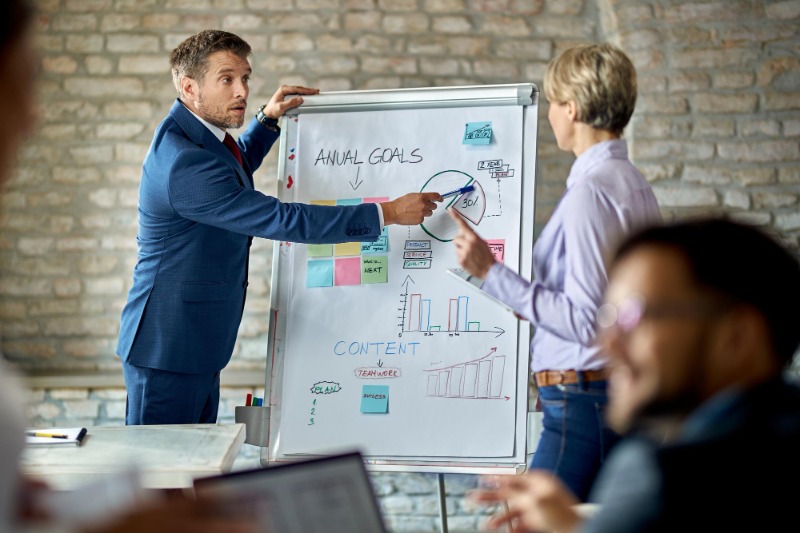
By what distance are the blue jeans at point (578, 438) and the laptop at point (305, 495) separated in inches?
25.6

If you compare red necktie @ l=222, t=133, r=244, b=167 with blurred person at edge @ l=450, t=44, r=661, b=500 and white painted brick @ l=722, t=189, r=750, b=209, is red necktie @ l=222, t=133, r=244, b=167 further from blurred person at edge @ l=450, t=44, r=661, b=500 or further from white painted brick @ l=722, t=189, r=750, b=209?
white painted brick @ l=722, t=189, r=750, b=209

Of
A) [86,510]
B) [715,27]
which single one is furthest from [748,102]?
[86,510]

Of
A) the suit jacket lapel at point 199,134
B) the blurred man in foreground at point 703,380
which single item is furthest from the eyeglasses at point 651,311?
the suit jacket lapel at point 199,134

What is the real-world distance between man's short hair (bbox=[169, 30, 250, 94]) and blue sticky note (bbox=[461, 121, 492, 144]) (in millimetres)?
801

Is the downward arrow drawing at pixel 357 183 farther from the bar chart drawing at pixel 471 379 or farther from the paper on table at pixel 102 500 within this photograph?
the paper on table at pixel 102 500

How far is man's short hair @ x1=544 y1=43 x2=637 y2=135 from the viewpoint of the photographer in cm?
193

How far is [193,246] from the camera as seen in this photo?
2635 millimetres

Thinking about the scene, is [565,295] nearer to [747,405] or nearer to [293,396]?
[747,405]

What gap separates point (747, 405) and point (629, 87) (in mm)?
1179

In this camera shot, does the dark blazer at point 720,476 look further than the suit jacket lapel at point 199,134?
No

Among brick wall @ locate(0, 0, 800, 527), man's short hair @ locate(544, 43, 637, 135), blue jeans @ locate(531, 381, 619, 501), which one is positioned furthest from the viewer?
brick wall @ locate(0, 0, 800, 527)

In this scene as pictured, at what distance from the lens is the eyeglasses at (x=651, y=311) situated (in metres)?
0.95

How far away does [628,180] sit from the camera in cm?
191

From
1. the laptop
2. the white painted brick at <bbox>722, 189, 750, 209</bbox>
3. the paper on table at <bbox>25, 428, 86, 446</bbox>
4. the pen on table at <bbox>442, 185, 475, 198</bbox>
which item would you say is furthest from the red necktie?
the white painted brick at <bbox>722, 189, 750, 209</bbox>
